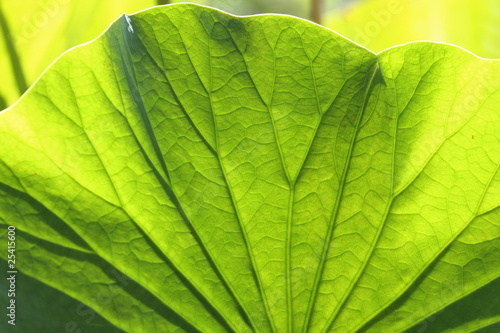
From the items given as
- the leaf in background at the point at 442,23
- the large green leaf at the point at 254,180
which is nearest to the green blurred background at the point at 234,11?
the leaf in background at the point at 442,23

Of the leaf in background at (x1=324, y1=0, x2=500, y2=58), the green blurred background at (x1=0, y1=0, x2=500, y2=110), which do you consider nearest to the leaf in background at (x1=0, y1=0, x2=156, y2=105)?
the green blurred background at (x1=0, y1=0, x2=500, y2=110)

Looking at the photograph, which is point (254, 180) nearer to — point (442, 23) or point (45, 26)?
point (45, 26)

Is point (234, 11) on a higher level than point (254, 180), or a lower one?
higher

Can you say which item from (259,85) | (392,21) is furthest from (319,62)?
(392,21)

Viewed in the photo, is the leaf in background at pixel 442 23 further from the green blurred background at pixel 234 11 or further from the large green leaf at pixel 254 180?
the large green leaf at pixel 254 180

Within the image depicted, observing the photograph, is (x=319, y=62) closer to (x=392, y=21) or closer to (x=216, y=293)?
(x=216, y=293)

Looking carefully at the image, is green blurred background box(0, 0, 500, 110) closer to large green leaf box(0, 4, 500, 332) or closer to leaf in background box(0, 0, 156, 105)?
leaf in background box(0, 0, 156, 105)

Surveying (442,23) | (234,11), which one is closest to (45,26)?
(234,11)
